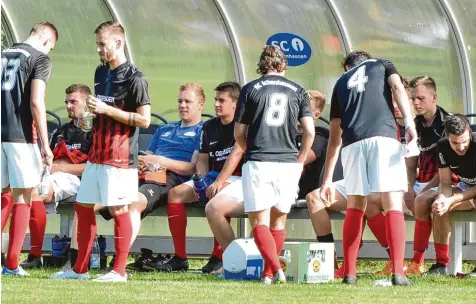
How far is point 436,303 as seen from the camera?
6625 mm

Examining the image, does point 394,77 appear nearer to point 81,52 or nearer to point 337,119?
point 337,119

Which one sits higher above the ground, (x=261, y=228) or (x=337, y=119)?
(x=337, y=119)

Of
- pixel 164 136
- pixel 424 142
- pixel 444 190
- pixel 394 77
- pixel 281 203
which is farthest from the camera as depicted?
pixel 164 136

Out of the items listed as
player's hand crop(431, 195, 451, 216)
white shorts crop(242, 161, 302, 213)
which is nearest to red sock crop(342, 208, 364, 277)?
white shorts crop(242, 161, 302, 213)

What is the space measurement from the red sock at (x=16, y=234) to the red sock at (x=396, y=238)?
2736 millimetres

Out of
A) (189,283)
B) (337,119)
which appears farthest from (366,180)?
(189,283)

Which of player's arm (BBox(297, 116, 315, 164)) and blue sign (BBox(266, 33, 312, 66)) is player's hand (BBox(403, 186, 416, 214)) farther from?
blue sign (BBox(266, 33, 312, 66))

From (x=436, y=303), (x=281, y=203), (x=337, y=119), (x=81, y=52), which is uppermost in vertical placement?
(x=81, y=52)

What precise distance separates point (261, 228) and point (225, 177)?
4.84ft

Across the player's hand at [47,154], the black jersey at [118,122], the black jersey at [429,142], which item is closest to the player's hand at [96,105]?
the black jersey at [118,122]

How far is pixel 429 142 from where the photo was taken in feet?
32.7

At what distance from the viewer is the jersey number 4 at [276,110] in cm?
832

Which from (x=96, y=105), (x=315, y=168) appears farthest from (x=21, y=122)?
(x=315, y=168)

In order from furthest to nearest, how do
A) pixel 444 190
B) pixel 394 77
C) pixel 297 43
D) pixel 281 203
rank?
pixel 297 43, pixel 444 190, pixel 281 203, pixel 394 77
